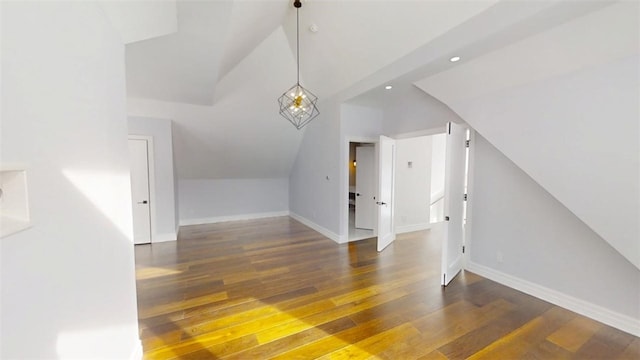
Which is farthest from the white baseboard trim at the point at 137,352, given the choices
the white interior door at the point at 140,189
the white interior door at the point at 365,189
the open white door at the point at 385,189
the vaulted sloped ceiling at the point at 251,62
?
the white interior door at the point at 365,189

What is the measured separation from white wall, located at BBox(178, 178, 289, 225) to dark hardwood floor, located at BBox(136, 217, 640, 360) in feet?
7.60

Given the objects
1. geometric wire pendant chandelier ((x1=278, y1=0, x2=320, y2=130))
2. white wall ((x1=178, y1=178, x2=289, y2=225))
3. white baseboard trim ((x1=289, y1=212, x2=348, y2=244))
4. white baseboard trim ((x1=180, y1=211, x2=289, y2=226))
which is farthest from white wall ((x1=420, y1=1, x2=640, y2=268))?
white baseboard trim ((x1=180, y1=211, x2=289, y2=226))

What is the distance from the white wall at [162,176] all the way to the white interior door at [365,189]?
4.07m

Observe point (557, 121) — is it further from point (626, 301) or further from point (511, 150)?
point (626, 301)

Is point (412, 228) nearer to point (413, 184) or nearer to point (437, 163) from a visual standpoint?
point (413, 184)

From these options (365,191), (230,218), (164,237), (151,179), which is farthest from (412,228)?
(151,179)

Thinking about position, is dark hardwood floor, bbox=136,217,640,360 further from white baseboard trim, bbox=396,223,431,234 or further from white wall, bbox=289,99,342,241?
white baseboard trim, bbox=396,223,431,234

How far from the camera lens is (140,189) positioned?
15.2 ft

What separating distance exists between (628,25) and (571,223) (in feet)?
6.19

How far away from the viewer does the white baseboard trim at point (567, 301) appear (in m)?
2.27

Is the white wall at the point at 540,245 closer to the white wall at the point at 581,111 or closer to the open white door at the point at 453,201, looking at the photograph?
the open white door at the point at 453,201

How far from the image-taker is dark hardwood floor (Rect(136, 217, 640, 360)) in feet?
6.65

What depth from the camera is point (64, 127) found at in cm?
103

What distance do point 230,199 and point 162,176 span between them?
2139mm
